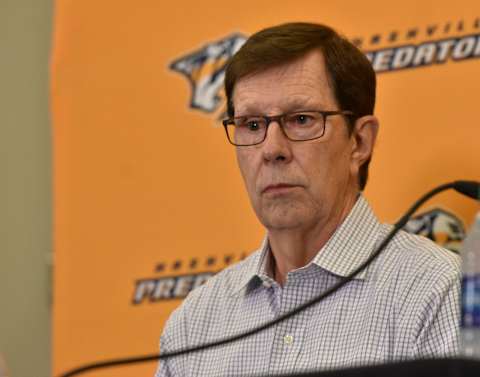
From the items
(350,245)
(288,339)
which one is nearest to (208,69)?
(350,245)

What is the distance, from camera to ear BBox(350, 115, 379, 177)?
6.47ft

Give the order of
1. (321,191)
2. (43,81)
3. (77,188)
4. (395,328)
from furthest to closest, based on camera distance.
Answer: (43,81) → (77,188) → (321,191) → (395,328)

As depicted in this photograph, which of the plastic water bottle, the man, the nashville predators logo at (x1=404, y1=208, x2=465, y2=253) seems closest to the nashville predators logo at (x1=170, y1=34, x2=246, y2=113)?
the man

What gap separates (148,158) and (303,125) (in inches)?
24.8

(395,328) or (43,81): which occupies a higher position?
(43,81)

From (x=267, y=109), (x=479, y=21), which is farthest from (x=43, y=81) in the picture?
(x=479, y=21)

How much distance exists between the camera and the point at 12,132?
288cm

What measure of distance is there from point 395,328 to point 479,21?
72cm

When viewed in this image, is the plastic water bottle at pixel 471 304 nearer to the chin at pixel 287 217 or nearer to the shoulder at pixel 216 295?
the chin at pixel 287 217

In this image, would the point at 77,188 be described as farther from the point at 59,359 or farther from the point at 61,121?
Answer: the point at 59,359

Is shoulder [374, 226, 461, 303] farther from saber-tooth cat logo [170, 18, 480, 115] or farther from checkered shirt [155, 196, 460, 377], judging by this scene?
saber-tooth cat logo [170, 18, 480, 115]

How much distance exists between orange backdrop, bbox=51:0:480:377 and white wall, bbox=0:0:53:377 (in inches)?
14.2

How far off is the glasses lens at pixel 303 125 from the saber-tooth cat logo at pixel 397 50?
0.28 m

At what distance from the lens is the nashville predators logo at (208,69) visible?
2.32m
